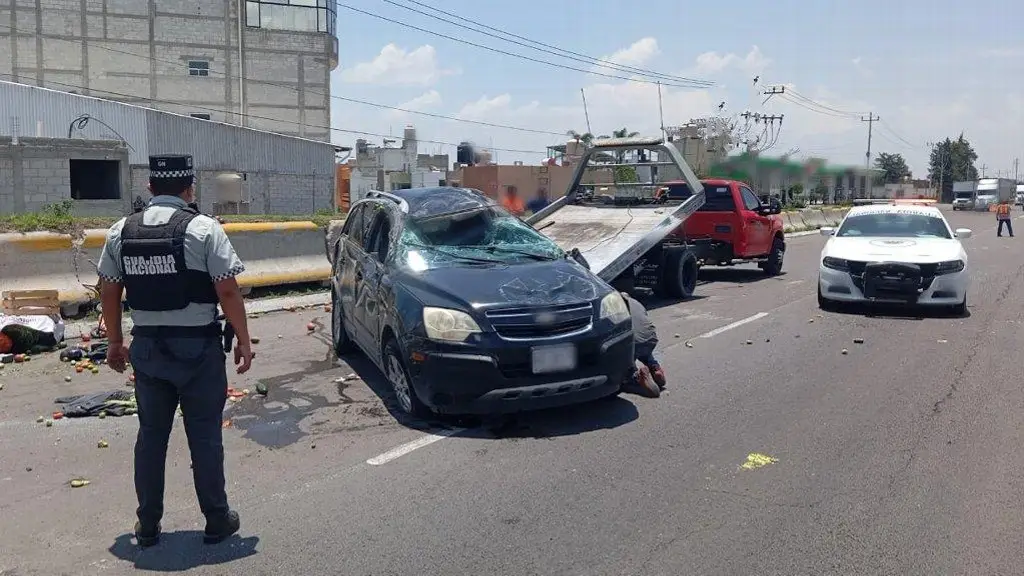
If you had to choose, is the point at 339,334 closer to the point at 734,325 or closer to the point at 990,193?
the point at 734,325

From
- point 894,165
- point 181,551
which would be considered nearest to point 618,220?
point 181,551

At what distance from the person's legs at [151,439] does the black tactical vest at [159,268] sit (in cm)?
24

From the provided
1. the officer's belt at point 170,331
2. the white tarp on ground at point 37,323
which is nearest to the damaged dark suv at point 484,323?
the officer's belt at point 170,331

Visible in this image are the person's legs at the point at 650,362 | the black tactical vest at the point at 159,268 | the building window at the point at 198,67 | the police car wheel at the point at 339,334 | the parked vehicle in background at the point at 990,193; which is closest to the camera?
the black tactical vest at the point at 159,268

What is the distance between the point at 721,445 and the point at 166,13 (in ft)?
179

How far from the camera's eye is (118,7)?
5206 cm

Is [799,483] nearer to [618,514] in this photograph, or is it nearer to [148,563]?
[618,514]

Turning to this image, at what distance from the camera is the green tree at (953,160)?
368ft

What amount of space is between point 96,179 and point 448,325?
2723 cm

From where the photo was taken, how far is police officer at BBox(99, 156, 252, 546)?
422cm

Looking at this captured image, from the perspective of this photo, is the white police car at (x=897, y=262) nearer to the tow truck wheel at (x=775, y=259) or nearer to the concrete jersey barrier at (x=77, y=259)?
the tow truck wheel at (x=775, y=259)

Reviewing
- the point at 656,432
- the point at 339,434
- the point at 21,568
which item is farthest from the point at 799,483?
the point at 21,568

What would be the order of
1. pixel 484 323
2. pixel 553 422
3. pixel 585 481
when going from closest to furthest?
pixel 585 481 < pixel 484 323 < pixel 553 422

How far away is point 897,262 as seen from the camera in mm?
11312
